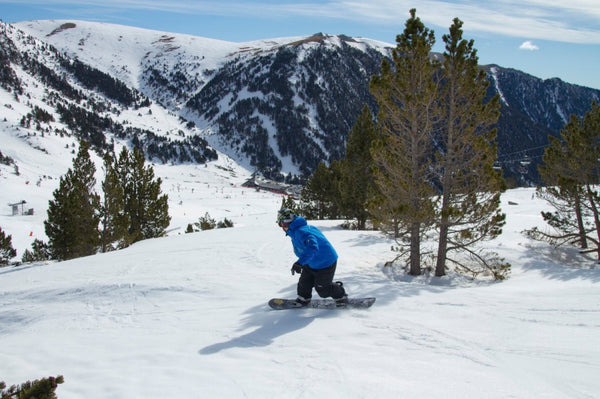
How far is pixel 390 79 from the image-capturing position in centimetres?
1199

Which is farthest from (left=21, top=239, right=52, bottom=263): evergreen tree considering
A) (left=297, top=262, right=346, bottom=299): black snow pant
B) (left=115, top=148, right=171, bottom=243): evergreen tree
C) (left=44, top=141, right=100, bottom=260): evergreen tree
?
(left=297, top=262, right=346, bottom=299): black snow pant

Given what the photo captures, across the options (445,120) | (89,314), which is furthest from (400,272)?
(89,314)

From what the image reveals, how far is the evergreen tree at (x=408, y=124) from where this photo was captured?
11.6 m

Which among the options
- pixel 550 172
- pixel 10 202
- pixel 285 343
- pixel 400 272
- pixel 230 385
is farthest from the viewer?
pixel 10 202

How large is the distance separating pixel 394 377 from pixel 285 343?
1.84 m

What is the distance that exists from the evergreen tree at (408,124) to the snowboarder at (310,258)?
5160mm

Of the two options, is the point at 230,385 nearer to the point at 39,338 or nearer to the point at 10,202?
the point at 39,338

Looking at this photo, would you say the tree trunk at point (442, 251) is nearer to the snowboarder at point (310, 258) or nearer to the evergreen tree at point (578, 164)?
the snowboarder at point (310, 258)

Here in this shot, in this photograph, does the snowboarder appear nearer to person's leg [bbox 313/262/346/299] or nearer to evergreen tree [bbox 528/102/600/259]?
person's leg [bbox 313/262/346/299]

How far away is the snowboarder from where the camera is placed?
6.95 metres

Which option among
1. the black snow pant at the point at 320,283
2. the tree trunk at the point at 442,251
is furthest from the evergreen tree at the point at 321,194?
the black snow pant at the point at 320,283

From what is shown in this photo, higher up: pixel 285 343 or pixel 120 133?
pixel 120 133

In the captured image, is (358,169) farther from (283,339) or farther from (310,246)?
(283,339)

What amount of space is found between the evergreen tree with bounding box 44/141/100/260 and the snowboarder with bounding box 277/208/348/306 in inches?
1007
